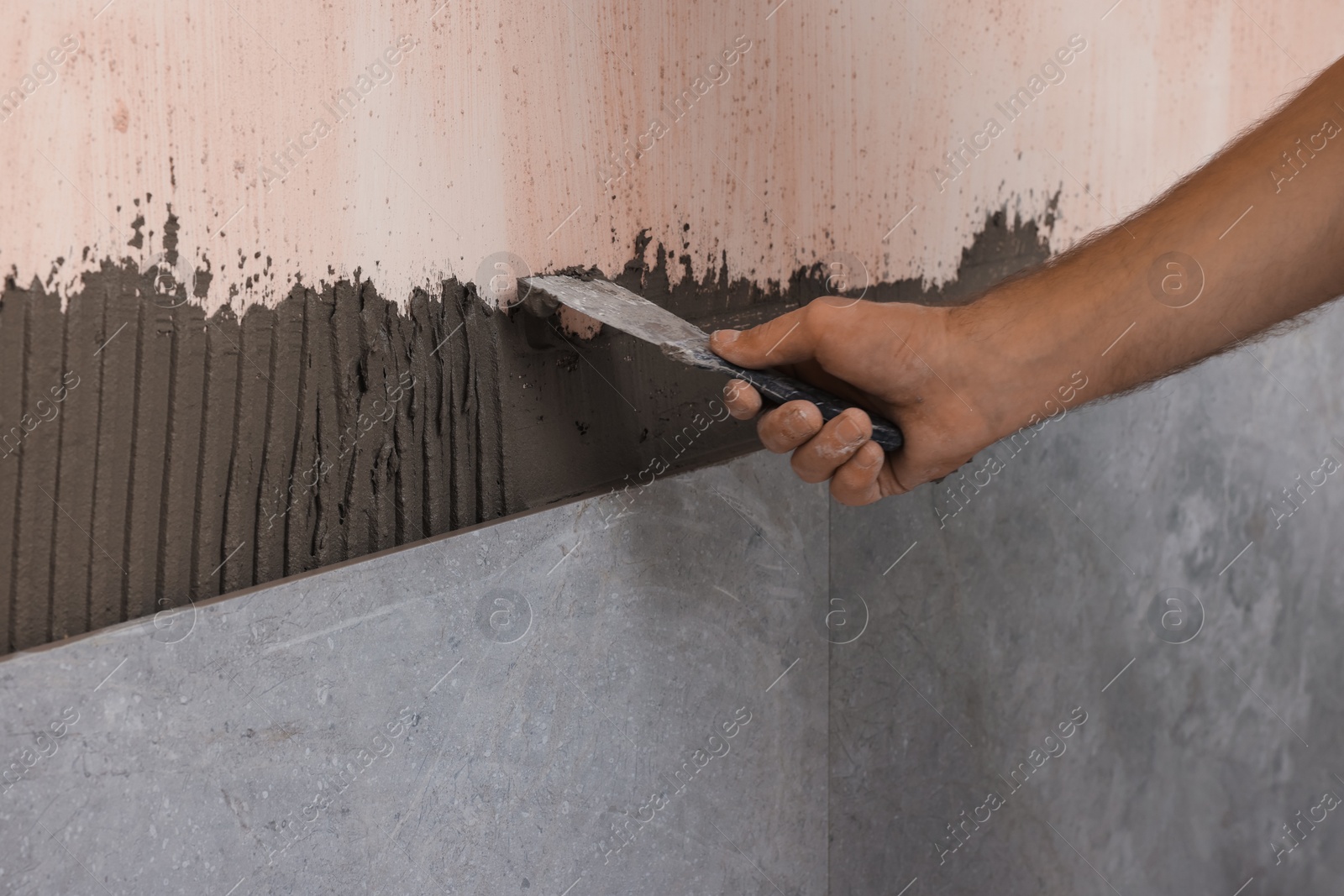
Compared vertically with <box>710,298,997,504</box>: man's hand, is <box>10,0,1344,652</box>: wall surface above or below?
above

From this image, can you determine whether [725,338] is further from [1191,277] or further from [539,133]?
[1191,277]

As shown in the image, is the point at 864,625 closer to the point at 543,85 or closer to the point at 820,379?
the point at 820,379

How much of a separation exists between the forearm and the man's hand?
3 centimetres

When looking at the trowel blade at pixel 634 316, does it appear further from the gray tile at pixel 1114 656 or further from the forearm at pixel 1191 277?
the gray tile at pixel 1114 656

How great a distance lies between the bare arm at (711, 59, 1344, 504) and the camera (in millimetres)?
920

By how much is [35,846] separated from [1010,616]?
1.45 metres

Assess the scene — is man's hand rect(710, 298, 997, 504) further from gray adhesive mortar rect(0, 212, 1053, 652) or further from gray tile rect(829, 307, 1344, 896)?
gray tile rect(829, 307, 1344, 896)

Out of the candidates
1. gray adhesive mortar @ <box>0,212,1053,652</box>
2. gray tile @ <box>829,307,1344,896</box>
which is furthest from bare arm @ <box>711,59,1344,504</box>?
gray tile @ <box>829,307,1344,896</box>

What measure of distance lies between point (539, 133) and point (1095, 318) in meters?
0.61

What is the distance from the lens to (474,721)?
90cm

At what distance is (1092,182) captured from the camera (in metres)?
1.79

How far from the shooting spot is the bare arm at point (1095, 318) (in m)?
0.92

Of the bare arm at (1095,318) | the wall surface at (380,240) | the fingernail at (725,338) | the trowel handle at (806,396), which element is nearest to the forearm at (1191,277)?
the bare arm at (1095,318)

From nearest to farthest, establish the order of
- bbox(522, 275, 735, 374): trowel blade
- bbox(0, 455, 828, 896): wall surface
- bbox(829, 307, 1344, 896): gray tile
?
bbox(0, 455, 828, 896): wall surface
bbox(522, 275, 735, 374): trowel blade
bbox(829, 307, 1344, 896): gray tile
